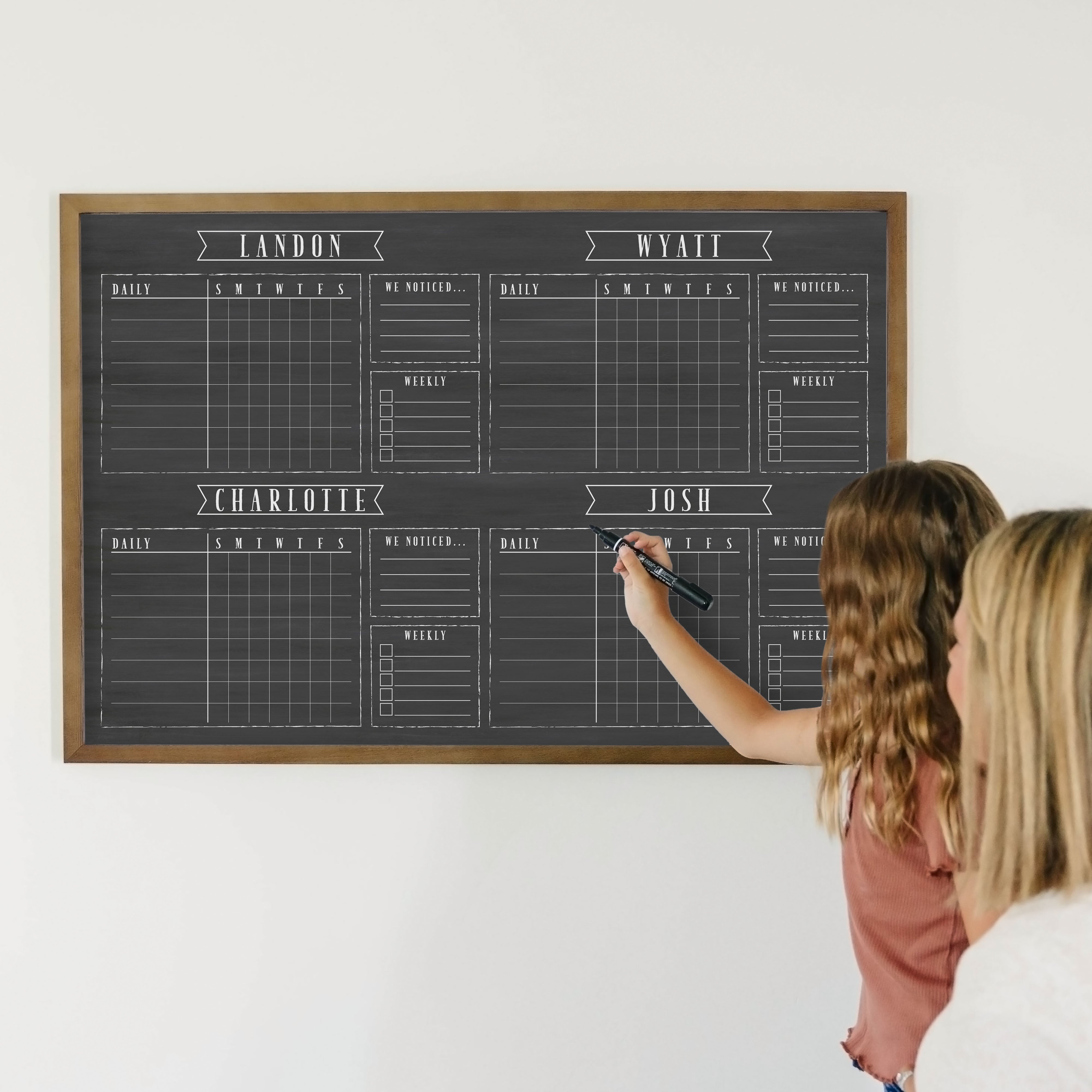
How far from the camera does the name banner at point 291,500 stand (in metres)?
1.36

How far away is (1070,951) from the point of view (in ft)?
1.93

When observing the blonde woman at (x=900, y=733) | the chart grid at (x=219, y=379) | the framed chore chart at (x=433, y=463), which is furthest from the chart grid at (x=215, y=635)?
the blonde woman at (x=900, y=733)

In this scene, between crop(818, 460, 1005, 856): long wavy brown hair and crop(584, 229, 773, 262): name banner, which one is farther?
crop(584, 229, 773, 262): name banner

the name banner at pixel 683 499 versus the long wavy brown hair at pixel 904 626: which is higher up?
the name banner at pixel 683 499

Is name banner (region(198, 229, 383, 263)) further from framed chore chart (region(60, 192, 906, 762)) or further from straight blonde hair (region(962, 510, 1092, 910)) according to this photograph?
straight blonde hair (region(962, 510, 1092, 910))

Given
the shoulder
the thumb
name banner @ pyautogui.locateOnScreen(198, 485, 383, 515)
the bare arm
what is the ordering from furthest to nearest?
name banner @ pyautogui.locateOnScreen(198, 485, 383, 515) → the thumb → the bare arm → the shoulder

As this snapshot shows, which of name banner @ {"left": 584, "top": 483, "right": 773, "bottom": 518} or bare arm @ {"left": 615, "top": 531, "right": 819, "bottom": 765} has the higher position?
name banner @ {"left": 584, "top": 483, "right": 773, "bottom": 518}

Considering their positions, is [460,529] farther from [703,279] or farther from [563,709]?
[703,279]

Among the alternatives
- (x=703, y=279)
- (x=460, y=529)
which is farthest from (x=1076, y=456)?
(x=460, y=529)

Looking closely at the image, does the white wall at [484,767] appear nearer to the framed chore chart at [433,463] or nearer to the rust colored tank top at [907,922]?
the framed chore chart at [433,463]

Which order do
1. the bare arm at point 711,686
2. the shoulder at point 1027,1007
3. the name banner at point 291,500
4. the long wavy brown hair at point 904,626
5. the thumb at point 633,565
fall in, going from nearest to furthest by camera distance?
the shoulder at point 1027,1007, the long wavy brown hair at point 904,626, the bare arm at point 711,686, the thumb at point 633,565, the name banner at point 291,500

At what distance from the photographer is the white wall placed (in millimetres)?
1354

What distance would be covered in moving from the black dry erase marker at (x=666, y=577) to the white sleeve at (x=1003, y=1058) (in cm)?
66

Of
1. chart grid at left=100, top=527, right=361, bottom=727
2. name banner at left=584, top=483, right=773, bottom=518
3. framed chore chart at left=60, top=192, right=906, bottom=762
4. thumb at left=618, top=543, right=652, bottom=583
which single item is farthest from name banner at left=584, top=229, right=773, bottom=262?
chart grid at left=100, top=527, right=361, bottom=727
